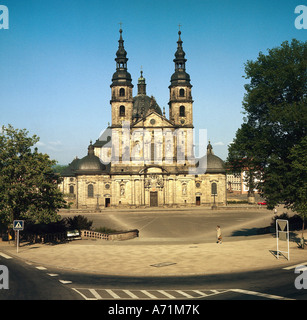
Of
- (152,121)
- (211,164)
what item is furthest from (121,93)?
(211,164)

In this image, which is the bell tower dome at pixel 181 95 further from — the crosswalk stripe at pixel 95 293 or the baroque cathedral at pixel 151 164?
the crosswalk stripe at pixel 95 293

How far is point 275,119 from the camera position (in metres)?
30.7

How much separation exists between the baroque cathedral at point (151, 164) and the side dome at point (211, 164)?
0.75 feet

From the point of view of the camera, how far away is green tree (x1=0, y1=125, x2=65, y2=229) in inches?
1133

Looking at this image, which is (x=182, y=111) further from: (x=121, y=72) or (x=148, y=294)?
(x=148, y=294)

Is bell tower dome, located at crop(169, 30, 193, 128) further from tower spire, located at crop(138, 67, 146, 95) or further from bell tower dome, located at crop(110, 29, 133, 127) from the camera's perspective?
tower spire, located at crop(138, 67, 146, 95)

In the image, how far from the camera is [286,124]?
30172 mm

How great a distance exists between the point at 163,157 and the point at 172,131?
6332mm

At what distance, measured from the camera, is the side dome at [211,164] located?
260 ft

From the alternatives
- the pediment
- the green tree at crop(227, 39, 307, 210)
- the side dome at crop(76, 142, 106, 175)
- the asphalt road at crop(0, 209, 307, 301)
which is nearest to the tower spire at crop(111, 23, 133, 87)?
the pediment

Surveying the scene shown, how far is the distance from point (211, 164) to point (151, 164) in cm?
1435

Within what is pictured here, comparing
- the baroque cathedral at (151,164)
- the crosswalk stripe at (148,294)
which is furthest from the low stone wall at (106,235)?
the baroque cathedral at (151,164)
